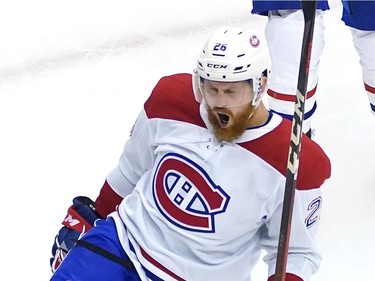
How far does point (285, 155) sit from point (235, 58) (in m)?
0.20

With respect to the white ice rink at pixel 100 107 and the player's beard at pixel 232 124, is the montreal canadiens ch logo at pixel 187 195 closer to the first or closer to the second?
the player's beard at pixel 232 124

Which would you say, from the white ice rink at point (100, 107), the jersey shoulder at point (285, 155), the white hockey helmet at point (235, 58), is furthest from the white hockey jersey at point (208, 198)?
the white ice rink at point (100, 107)

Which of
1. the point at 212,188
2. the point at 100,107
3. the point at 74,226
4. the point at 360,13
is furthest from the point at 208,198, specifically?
the point at 100,107

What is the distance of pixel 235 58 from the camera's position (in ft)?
5.43

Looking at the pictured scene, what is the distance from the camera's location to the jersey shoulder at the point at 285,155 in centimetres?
171

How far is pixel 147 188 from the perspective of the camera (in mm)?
1876

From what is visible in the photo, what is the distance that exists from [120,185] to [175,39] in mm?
1501

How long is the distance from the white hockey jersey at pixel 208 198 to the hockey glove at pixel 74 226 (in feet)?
0.45

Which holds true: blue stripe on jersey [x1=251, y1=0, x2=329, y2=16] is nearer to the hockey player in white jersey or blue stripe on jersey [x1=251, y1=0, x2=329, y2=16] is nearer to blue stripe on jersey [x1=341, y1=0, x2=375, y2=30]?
blue stripe on jersey [x1=341, y1=0, x2=375, y2=30]

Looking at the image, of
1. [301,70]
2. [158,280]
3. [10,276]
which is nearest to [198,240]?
[158,280]

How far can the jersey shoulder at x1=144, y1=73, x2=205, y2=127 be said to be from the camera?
1.80 m

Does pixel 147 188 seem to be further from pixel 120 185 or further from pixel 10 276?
pixel 10 276

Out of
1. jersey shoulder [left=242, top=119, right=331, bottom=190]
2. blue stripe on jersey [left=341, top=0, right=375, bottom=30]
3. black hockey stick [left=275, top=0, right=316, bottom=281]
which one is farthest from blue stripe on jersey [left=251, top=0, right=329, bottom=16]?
black hockey stick [left=275, top=0, right=316, bottom=281]

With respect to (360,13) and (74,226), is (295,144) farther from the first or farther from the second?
(360,13)
